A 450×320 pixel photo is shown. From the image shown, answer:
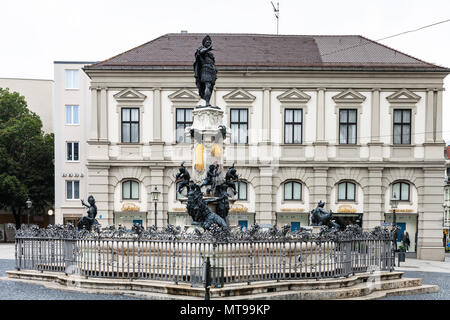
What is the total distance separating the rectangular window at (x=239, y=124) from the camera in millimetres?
33031

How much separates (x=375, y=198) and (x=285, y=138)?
6497mm

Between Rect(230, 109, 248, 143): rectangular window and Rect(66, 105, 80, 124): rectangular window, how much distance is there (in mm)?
12731

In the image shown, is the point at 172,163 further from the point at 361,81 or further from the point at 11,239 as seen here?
the point at 11,239

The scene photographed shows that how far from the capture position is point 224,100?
108 feet

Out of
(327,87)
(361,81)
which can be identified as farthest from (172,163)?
(361,81)

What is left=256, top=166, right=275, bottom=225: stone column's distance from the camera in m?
32.6

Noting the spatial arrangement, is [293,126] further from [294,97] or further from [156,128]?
[156,128]

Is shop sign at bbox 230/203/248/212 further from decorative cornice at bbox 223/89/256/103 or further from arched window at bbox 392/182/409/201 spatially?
arched window at bbox 392/182/409/201

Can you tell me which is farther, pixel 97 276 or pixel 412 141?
pixel 412 141

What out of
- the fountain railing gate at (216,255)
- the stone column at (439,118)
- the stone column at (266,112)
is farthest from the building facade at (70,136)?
the fountain railing gate at (216,255)

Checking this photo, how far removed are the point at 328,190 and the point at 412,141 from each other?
19.3 ft

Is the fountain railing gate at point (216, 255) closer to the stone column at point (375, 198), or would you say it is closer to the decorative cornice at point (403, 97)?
the stone column at point (375, 198)

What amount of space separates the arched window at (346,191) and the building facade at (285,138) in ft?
0.28

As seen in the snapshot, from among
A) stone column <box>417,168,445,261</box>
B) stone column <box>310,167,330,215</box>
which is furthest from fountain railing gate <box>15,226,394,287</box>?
stone column <box>417,168,445,261</box>
